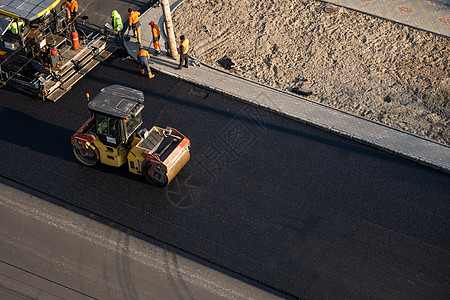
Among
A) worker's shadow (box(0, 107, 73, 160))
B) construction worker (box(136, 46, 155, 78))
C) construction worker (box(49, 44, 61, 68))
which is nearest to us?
worker's shadow (box(0, 107, 73, 160))

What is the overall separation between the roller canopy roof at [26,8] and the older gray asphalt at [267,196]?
2931mm

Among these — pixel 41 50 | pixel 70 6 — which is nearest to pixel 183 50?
pixel 41 50

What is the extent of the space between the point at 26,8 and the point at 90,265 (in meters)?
9.54

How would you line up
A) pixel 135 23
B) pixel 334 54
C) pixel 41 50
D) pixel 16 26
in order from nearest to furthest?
1. pixel 16 26
2. pixel 41 50
3. pixel 135 23
4. pixel 334 54

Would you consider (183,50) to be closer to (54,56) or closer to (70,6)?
(54,56)

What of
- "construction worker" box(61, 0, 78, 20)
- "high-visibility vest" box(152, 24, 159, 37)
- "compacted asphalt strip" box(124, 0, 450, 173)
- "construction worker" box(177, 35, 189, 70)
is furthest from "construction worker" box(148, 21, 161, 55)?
"construction worker" box(61, 0, 78, 20)

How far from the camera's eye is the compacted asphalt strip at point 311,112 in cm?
1872

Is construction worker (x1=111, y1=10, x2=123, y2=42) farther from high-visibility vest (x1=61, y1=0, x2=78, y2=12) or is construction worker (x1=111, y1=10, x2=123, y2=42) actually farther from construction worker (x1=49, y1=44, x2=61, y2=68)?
construction worker (x1=49, y1=44, x2=61, y2=68)

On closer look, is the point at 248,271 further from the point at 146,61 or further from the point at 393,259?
the point at 146,61

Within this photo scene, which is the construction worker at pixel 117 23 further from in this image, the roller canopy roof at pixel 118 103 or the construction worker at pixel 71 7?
the roller canopy roof at pixel 118 103

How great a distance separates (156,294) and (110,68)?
393 inches

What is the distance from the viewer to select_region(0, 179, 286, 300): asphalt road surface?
1477 centimetres

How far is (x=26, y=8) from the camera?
63.1 feet

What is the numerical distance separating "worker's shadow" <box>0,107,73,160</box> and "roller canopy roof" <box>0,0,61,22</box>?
333cm
